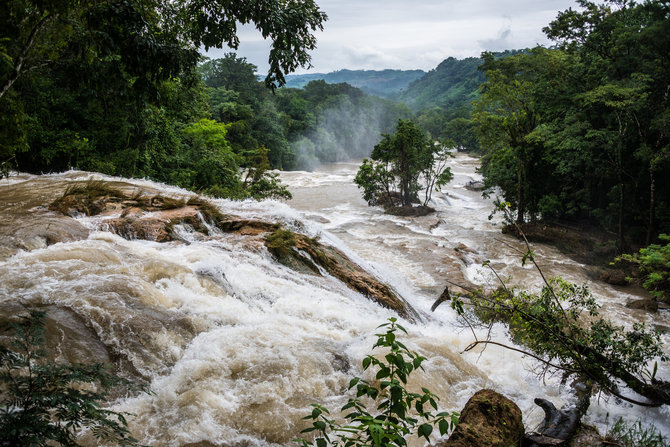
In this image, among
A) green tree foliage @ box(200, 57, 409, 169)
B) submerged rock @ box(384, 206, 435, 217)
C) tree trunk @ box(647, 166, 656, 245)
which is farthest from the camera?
green tree foliage @ box(200, 57, 409, 169)

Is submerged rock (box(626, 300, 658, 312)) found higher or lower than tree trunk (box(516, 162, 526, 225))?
lower

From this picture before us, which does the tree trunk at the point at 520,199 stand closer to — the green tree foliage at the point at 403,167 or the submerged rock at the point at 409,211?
the green tree foliage at the point at 403,167

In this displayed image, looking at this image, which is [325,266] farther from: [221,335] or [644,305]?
[644,305]

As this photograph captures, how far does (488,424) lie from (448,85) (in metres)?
130

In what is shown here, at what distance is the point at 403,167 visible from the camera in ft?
70.9

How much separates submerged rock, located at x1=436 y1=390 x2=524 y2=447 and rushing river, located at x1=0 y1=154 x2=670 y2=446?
86 cm

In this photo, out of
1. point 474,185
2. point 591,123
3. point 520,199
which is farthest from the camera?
point 474,185

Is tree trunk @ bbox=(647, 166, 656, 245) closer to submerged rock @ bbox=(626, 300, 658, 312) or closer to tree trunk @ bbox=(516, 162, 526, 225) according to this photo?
submerged rock @ bbox=(626, 300, 658, 312)

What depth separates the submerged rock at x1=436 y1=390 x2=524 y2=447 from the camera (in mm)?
2980

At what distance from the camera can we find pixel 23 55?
4207 mm

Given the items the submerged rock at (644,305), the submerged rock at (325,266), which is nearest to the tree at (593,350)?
the submerged rock at (325,266)

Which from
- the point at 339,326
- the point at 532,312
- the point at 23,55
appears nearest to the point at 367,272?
the point at 339,326

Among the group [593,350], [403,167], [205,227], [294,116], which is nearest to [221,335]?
[205,227]

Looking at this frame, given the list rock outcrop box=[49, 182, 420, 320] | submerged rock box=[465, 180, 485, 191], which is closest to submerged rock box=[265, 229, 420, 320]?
rock outcrop box=[49, 182, 420, 320]
